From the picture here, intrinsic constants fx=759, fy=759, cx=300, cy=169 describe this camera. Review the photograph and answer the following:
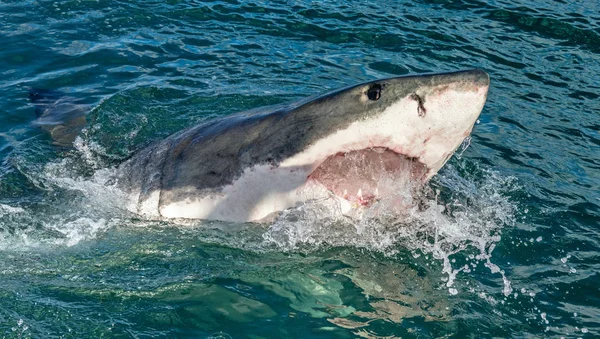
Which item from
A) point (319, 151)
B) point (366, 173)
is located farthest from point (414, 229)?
point (319, 151)

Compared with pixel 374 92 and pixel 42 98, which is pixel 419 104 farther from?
pixel 42 98

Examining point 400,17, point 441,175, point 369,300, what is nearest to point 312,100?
point 369,300

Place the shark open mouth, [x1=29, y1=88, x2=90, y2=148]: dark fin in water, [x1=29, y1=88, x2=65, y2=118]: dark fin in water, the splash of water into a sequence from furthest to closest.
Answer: [x1=29, y1=88, x2=65, y2=118]: dark fin in water, [x1=29, y1=88, x2=90, y2=148]: dark fin in water, the splash of water, the shark open mouth

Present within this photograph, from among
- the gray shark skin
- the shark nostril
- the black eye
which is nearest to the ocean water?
the gray shark skin

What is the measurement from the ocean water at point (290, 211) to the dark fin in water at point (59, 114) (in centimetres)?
10

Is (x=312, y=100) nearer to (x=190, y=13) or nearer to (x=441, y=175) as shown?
(x=441, y=175)

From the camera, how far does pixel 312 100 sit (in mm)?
4070

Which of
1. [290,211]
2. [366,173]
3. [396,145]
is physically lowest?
[290,211]

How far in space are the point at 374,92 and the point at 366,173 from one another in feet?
1.50

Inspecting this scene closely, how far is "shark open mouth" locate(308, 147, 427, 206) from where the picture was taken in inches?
155

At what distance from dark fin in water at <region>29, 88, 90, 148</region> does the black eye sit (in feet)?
10.9

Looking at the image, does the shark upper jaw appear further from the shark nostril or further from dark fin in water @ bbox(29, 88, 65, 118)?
dark fin in water @ bbox(29, 88, 65, 118)

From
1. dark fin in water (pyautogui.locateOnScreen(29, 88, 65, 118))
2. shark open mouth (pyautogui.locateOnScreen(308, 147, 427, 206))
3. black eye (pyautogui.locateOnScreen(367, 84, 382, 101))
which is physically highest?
black eye (pyautogui.locateOnScreen(367, 84, 382, 101))

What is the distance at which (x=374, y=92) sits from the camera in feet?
12.5
